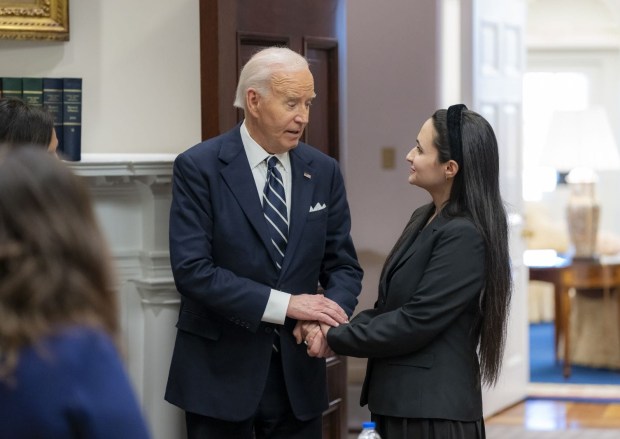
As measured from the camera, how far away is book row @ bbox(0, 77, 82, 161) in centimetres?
359

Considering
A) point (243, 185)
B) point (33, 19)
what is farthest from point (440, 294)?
point (33, 19)

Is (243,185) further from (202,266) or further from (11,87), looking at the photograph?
(11,87)

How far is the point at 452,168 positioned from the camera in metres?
2.80

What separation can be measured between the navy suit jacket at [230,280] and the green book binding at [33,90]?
2.73 feet

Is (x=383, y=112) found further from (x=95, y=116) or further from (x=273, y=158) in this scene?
(x=273, y=158)

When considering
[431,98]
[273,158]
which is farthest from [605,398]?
[273,158]

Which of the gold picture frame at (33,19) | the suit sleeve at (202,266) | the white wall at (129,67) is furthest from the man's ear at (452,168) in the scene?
the gold picture frame at (33,19)

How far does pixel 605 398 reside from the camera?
6.97 m

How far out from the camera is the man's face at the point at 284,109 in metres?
2.97

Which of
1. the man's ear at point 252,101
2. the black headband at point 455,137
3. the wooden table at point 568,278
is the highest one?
the man's ear at point 252,101

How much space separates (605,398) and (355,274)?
4.27 metres

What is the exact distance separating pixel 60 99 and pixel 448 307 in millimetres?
1557

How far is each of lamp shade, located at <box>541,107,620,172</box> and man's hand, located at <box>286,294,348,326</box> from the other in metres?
5.17

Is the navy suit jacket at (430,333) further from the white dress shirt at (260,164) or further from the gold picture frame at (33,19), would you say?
the gold picture frame at (33,19)
